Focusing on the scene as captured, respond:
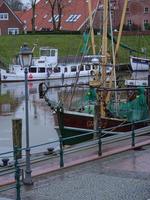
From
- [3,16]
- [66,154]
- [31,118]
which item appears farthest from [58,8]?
[66,154]

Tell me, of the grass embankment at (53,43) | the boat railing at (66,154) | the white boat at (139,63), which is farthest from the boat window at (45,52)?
the boat railing at (66,154)

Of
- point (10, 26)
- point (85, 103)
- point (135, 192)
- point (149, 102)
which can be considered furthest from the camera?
point (10, 26)

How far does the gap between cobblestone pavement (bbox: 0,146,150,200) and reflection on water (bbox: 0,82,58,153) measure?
8.44 meters

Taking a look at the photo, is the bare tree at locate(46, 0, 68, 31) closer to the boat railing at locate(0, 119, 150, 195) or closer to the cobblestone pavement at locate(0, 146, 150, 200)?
the boat railing at locate(0, 119, 150, 195)

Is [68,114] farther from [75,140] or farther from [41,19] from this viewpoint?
[41,19]

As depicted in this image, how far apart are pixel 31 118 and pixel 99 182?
75.7ft

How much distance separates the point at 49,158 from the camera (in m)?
16.4

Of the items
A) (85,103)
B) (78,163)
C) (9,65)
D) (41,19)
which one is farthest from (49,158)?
(41,19)

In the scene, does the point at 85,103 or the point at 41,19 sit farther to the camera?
the point at 41,19

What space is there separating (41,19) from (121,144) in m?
90.6

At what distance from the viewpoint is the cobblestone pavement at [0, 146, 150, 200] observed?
41.0ft

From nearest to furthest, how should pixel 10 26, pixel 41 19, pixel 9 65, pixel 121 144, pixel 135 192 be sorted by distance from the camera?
pixel 135 192 → pixel 121 144 → pixel 9 65 → pixel 10 26 → pixel 41 19

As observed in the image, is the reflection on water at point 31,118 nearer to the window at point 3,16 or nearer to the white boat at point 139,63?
the white boat at point 139,63

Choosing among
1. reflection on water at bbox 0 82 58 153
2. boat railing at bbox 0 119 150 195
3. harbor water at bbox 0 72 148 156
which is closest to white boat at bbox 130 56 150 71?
harbor water at bbox 0 72 148 156
